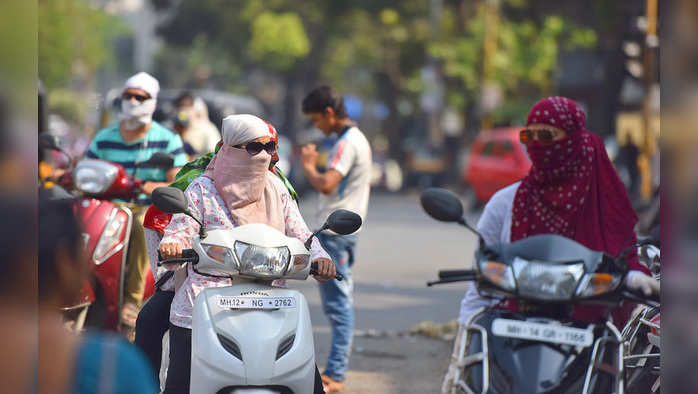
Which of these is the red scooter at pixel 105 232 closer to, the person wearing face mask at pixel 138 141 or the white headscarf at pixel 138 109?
the person wearing face mask at pixel 138 141

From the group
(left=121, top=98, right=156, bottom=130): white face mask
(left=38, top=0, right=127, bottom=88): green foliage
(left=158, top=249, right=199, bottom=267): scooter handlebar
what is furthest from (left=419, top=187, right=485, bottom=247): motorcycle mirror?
(left=38, top=0, right=127, bottom=88): green foliage

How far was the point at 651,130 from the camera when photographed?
56.7 feet

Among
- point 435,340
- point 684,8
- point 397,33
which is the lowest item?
point 435,340

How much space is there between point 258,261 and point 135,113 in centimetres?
346

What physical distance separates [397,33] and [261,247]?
1445 inches

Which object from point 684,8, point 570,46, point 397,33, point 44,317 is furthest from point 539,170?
point 397,33

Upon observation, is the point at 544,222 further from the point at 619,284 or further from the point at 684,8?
the point at 684,8

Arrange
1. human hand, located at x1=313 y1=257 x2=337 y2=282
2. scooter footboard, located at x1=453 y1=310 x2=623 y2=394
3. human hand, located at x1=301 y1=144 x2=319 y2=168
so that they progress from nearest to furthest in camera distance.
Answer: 1. scooter footboard, located at x1=453 y1=310 x2=623 y2=394
2. human hand, located at x1=313 y1=257 x2=337 y2=282
3. human hand, located at x1=301 y1=144 x2=319 y2=168

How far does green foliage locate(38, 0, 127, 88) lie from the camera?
59.8 m

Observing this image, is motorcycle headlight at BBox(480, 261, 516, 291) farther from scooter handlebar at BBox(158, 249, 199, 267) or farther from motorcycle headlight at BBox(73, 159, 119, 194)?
motorcycle headlight at BBox(73, 159, 119, 194)

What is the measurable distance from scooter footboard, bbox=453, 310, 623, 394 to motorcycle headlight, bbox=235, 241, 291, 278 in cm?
76

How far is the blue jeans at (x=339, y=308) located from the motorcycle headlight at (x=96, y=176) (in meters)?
1.24

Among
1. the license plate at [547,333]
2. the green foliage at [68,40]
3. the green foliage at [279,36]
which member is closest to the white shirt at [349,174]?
the license plate at [547,333]

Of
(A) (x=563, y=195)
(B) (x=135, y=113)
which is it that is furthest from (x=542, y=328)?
(B) (x=135, y=113)
